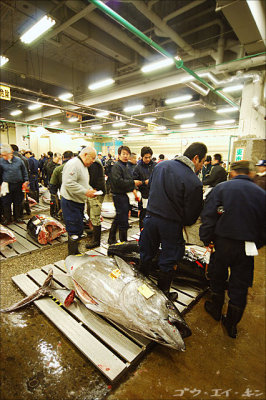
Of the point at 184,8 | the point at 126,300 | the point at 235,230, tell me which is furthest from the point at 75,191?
the point at 184,8

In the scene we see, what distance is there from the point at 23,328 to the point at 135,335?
1224mm

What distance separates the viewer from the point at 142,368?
6.00 feet

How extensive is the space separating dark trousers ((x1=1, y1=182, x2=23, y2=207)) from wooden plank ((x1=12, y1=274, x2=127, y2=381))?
10.8 ft

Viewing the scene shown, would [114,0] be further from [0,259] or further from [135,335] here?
[135,335]

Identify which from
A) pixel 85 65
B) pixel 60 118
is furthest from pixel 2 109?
pixel 85 65

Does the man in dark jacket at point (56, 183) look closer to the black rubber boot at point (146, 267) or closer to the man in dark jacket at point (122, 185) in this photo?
the man in dark jacket at point (122, 185)

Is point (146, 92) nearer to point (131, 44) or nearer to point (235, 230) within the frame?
point (131, 44)

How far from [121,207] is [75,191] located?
1035 mm

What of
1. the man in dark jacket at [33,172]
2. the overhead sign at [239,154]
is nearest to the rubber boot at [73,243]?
the man in dark jacket at [33,172]

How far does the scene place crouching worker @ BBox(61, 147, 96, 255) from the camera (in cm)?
304

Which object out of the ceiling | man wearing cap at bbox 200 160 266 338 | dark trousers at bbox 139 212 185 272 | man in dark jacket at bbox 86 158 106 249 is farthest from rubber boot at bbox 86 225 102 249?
the ceiling

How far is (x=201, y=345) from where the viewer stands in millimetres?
2098

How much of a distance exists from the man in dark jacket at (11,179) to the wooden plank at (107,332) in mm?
3660

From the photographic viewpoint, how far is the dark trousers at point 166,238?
87.7 inches
